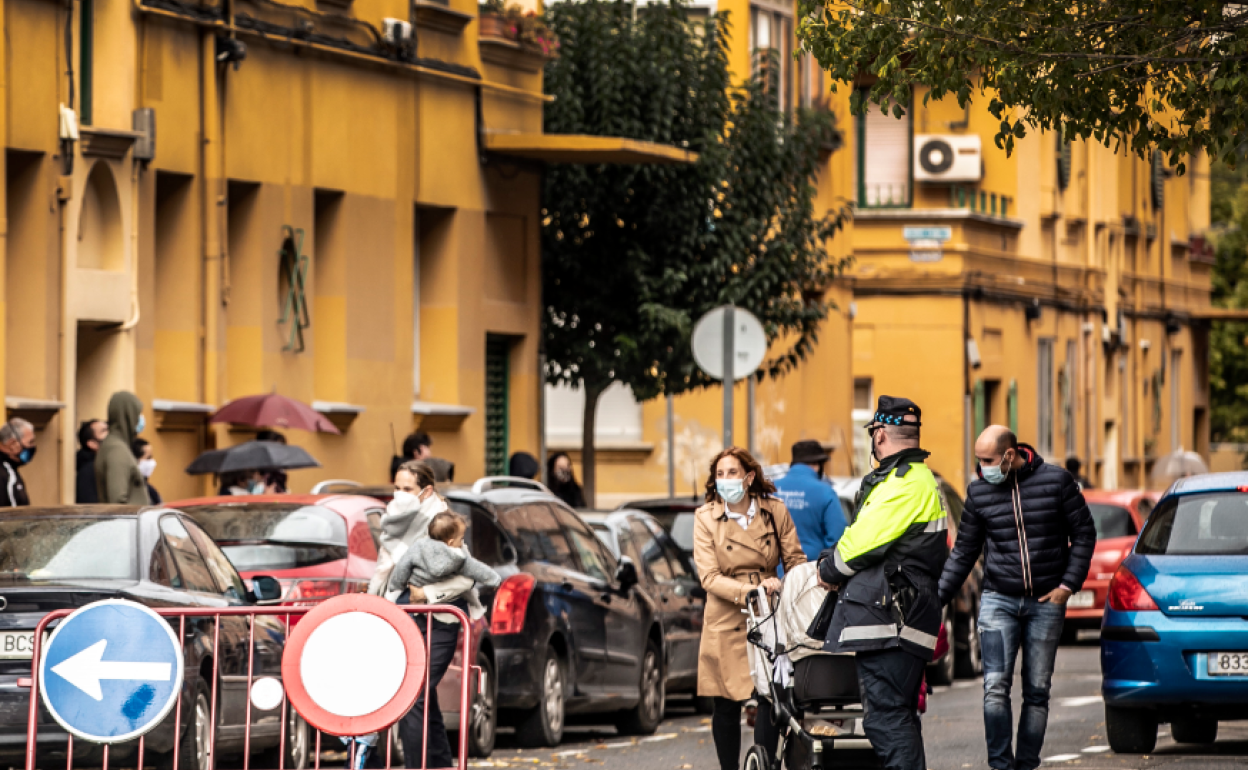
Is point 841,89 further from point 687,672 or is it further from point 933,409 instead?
point 687,672

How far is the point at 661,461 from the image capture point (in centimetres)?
3516

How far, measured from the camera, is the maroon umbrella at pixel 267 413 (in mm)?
20781

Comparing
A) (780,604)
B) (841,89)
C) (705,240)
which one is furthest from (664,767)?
(841,89)

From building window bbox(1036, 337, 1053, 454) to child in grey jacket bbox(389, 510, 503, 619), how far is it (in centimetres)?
3722

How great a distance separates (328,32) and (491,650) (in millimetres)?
10519

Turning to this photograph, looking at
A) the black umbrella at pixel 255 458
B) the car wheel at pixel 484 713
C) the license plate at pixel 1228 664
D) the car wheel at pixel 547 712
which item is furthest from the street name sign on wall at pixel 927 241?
the license plate at pixel 1228 664

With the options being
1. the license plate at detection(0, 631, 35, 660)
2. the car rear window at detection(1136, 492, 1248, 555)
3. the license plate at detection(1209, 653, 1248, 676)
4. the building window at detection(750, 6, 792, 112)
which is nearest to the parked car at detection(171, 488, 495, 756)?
the license plate at detection(0, 631, 35, 660)

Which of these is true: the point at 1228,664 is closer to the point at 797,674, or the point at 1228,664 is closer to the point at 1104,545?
the point at 797,674

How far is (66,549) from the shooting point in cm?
1188

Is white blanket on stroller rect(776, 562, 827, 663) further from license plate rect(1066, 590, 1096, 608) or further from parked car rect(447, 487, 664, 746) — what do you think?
license plate rect(1066, 590, 1096, 608)

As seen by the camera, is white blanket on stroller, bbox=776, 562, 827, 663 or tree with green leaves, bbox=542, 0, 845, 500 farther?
tree with green leaves, bbox=542, 0, 845, 500

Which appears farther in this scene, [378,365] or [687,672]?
[378,365]

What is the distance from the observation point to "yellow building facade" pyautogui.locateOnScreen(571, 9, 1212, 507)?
36.2 m

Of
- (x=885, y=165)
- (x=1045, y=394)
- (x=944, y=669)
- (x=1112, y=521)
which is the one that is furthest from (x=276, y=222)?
(x=1045, y=394)
